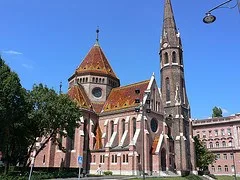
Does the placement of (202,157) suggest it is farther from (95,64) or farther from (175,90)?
(95,64)

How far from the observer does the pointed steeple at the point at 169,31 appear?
63312 mm

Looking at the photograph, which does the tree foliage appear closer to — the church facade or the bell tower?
the church facade

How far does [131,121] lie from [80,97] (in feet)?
37.5

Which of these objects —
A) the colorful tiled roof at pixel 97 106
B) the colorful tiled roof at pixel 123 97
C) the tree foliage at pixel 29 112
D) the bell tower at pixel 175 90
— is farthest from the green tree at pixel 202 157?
the tree foliage at pixel 29 112

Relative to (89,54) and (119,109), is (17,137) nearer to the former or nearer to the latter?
(119,109)

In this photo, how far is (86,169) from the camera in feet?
163

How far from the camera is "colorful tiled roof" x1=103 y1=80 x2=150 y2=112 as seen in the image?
53.7 m

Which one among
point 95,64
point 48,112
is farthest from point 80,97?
point 48,112

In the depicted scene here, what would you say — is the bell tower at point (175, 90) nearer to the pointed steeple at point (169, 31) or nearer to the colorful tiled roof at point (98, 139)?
the pointed steeple at point (169, 31)

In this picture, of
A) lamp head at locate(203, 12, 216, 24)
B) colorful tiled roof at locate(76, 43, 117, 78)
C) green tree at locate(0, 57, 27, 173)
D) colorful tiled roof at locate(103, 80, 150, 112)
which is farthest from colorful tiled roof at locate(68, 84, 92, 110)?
lamp head at locate(203, 12, 216, 24)

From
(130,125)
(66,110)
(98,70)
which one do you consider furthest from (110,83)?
(66,110)

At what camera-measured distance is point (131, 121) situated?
50656 millimetres

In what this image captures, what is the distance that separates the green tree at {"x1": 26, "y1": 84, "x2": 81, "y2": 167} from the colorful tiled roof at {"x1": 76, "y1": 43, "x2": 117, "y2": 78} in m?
23.3

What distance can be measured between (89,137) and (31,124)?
54.4ft
